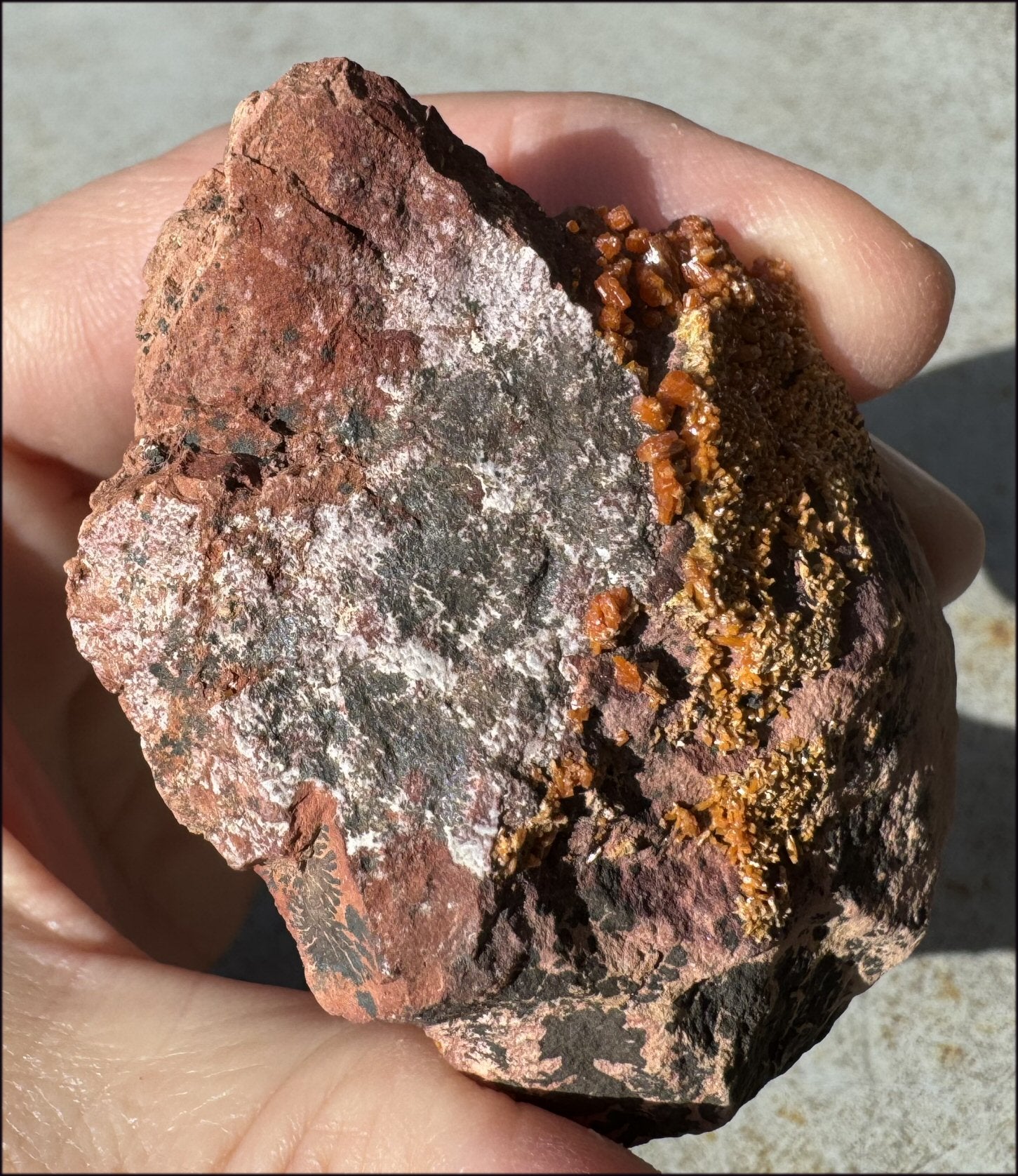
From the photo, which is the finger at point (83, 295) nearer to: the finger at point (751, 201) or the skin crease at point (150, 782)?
the skin crease at point (150, 782)

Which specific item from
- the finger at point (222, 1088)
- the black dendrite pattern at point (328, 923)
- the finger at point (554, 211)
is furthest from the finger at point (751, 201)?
the finger at point (222, 1088)

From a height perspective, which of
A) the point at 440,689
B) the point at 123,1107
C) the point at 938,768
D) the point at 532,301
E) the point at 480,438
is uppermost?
the point at 532,301

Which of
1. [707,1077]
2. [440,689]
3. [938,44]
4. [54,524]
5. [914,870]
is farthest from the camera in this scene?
[938,44]

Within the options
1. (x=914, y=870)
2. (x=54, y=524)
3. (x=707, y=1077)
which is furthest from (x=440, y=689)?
(x=54, y=524)

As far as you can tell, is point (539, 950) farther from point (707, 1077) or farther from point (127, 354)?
point (127, 354)

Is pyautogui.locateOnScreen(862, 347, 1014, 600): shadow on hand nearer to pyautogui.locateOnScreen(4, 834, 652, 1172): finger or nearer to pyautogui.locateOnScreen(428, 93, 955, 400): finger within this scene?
pyautogui.locateOnScreen(428, 93, 955, 400): finger

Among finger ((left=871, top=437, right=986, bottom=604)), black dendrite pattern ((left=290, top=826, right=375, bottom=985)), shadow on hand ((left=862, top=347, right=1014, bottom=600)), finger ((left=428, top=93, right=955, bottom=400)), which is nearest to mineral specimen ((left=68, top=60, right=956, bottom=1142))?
black dendrite pattern ((left=290, top=826, right=375, bottom=985))

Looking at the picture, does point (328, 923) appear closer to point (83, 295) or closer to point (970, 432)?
point (83, 295)
